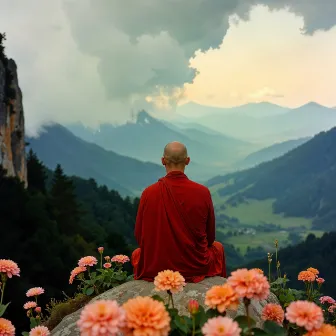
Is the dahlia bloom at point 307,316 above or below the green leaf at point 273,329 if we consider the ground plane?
above

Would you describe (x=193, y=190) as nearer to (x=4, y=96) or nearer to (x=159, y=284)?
(x=159, y=284)

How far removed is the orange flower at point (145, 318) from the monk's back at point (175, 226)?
379cm

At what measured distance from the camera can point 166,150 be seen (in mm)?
6602

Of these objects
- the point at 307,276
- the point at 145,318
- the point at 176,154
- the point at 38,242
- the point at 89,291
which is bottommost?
the point at 38,242

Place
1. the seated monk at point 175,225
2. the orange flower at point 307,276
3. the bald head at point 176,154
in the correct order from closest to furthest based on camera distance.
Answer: the orange flower at point 307,276 → the seated monk at point 175,225 → the bald head at point 176,154

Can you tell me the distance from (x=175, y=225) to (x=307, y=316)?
386cm

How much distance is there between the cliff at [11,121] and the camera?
→ 152ft

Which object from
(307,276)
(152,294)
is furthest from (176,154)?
(307,276)

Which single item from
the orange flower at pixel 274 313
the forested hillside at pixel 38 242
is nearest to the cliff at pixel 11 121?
the forested hillside at pixel 38 242

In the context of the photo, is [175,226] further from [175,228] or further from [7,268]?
[7,268]

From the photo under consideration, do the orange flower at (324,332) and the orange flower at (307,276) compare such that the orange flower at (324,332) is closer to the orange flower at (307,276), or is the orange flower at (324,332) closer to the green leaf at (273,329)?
the green leaf at (273,329)

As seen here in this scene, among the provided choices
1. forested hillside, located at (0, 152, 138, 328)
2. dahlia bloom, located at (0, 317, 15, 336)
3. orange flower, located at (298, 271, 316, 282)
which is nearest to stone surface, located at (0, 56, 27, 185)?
forested hillside, located at (0, 152, 138, 328)

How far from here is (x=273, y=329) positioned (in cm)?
284

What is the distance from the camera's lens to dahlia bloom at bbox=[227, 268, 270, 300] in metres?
2.53
